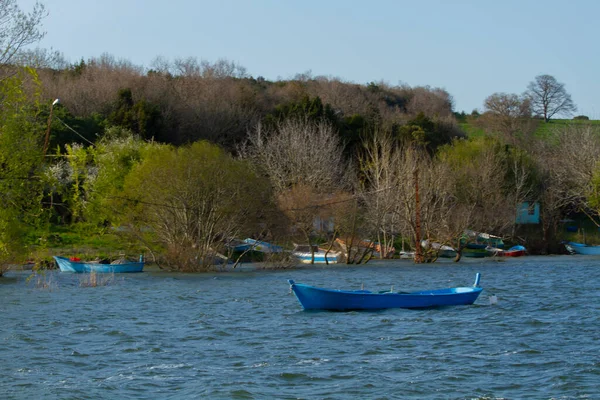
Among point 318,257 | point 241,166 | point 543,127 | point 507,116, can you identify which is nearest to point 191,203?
point 241,166

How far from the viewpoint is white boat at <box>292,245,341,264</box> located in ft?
165

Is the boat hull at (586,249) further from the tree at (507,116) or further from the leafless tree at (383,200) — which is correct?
the tree at (507,116)

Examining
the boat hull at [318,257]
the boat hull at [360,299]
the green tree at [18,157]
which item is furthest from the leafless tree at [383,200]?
the green tree at [18,157]

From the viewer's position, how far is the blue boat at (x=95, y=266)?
42.4 meters

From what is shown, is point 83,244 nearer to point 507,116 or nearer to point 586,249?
point 586,249

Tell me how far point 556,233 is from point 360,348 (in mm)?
46848

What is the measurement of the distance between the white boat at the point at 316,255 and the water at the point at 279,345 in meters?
14.8

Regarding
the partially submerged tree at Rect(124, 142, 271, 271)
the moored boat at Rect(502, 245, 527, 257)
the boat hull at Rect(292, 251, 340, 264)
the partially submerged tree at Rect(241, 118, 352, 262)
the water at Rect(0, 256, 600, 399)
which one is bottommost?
the water at Rect(0, 256, 600, 399)

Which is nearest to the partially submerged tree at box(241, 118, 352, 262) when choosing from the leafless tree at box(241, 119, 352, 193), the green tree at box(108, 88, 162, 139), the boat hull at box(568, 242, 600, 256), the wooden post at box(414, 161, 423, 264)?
the leafless tree at box(241, 119, 352, 193)

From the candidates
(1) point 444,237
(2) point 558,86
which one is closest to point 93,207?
(1) point 444,237

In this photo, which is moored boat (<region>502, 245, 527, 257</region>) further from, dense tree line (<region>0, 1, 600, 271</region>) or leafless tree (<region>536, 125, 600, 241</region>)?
leafless tree (<region>536, 125, 600, 241</region>)

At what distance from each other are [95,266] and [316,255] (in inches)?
600

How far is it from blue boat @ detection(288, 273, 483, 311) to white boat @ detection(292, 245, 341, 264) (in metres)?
21.7

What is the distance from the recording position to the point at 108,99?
72.8 meters
